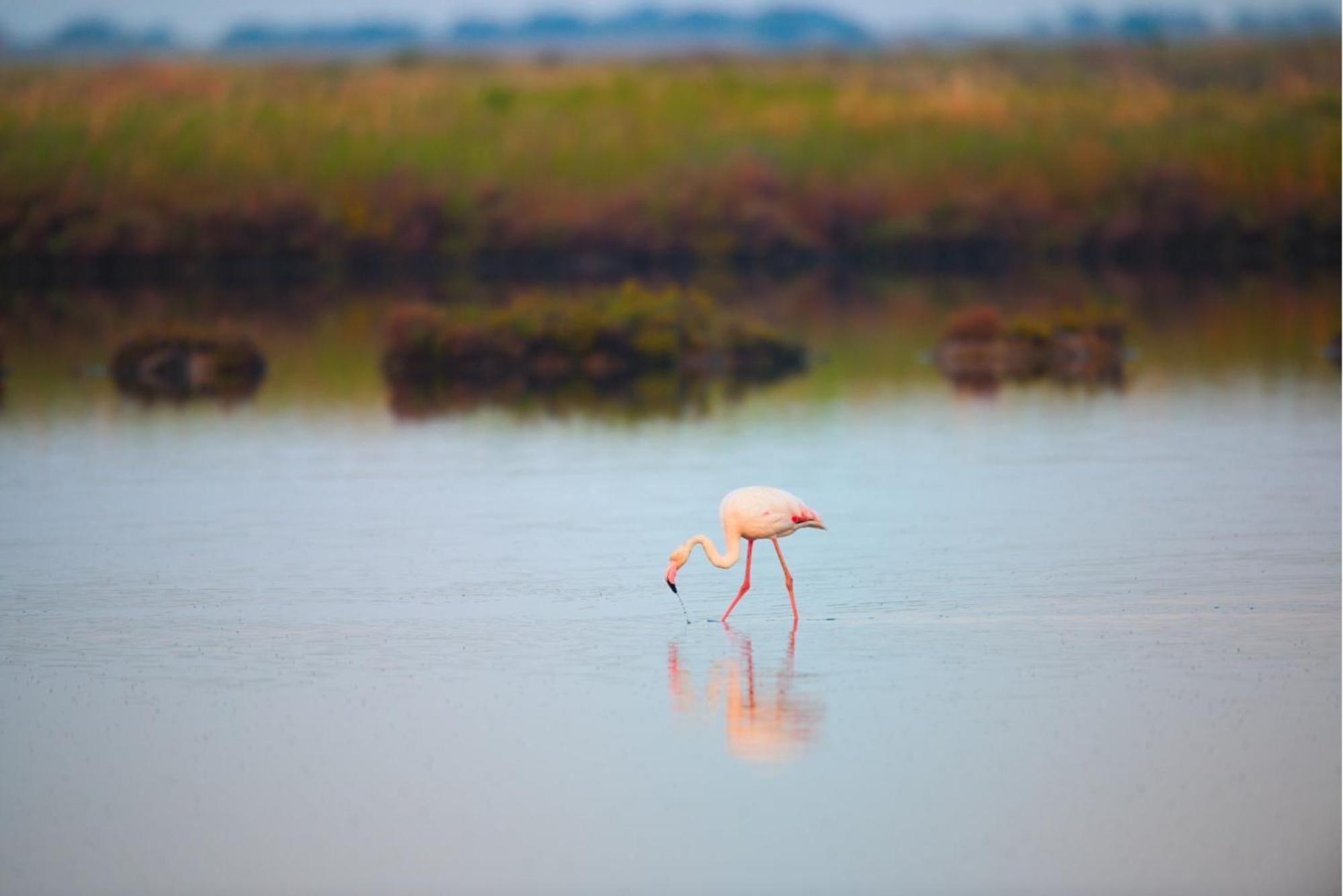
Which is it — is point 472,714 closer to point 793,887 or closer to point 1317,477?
point 793,887

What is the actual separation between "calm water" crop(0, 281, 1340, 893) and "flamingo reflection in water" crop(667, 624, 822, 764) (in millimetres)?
30

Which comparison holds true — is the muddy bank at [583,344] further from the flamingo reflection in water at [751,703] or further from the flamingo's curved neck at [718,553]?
the flamingo reflection in water at [751,703]

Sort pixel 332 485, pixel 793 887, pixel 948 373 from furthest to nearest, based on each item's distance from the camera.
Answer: pixel 948 373
pixel 332 485
pixel 793 887

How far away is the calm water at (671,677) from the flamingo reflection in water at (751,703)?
0.10 feet

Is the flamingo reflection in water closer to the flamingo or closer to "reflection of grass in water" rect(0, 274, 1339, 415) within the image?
the flamingo

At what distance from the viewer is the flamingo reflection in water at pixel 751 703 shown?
10.6 m

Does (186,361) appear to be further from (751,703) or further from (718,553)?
(751,703)

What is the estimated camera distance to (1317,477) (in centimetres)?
1814

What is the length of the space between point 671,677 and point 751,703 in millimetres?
696

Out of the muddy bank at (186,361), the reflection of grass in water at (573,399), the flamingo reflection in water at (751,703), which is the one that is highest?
the muddy bank at (186,361)

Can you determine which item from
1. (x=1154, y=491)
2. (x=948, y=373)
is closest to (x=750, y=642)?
(x=1154, y=491)

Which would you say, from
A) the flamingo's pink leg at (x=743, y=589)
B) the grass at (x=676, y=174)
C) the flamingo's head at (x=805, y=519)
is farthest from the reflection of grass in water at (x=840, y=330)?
the flamingo's head at (x=805, y=519)

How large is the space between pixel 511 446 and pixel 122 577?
6.94 meters

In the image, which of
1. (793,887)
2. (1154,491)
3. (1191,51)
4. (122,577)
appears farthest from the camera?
(1191,51)
